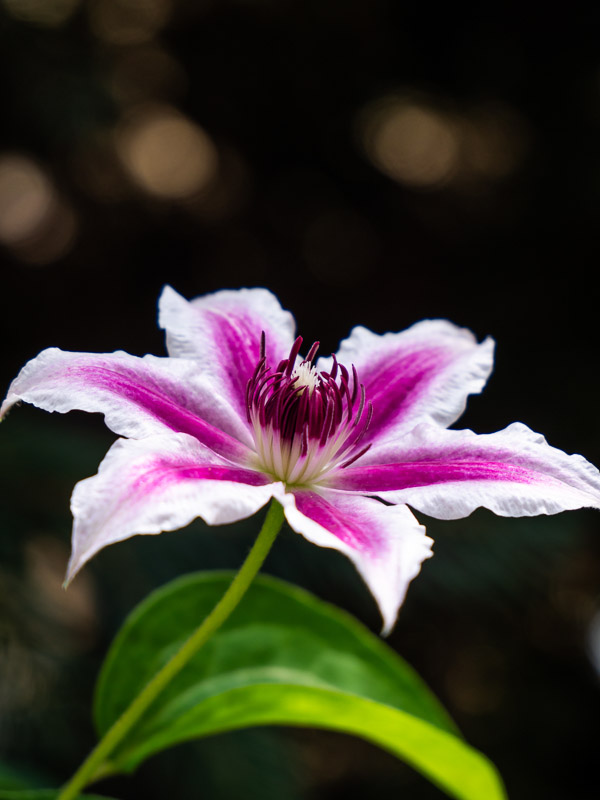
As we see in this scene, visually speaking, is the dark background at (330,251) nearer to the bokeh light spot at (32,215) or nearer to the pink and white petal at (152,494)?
the bokeh light spot at (32,215)

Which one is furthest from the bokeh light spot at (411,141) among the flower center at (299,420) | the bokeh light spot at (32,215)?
the flower center at (299,420)

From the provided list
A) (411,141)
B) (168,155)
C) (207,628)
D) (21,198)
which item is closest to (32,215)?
(21,198)

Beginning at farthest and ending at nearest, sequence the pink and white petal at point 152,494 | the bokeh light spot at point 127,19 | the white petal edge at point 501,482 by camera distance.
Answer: the bokeh light spot at point 127,19 → the white petal edge at point 501,482 → the pink and white petal at point 152,494

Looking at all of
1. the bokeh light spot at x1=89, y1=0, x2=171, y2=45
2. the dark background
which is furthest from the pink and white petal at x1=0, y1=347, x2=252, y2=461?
the bokeh light spot at x1=89, y1=0, x2=171, y2=45

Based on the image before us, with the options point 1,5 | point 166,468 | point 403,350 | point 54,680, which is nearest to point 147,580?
point 54,680

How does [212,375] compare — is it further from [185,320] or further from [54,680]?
[54,680]
